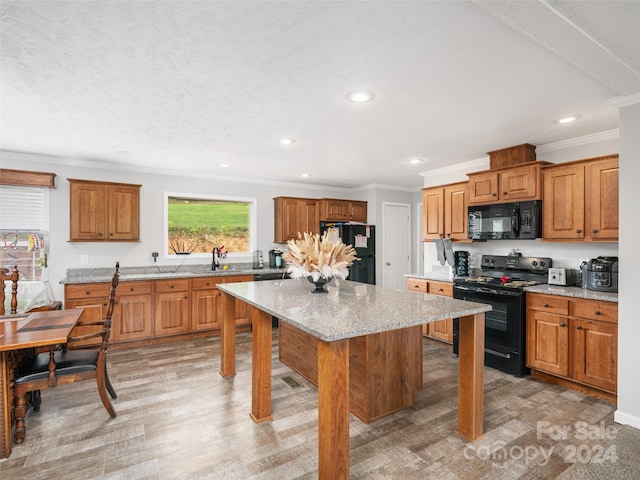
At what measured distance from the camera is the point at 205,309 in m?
4.81

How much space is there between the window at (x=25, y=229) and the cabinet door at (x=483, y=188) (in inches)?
212

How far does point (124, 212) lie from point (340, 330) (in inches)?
162

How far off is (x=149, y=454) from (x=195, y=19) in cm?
250

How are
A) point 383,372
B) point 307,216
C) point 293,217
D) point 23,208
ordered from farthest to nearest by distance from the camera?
point 307,216 < point 293,217 < point 23,208 < point 383,372

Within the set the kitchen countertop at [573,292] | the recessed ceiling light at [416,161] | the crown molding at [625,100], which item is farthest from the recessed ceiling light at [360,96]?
the kitchen countertop at [573,292]

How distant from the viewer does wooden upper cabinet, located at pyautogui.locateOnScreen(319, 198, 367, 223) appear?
6.17m

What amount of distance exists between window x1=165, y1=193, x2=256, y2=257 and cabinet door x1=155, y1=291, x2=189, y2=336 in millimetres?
862

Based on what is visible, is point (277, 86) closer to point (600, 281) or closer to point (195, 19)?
point (195, 19)

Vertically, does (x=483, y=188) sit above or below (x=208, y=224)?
above

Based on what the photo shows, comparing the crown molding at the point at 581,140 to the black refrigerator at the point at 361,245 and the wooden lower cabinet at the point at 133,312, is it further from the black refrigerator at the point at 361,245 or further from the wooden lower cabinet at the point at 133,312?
the wooden lower cabinet at the point at 133,312

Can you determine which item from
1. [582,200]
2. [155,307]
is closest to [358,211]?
[582,200]

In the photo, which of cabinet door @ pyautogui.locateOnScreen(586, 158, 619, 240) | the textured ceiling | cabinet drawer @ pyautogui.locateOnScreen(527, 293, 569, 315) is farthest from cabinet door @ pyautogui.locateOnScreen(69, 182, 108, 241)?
cabinet door @ pyautogui.locateOnScreen(586, 158, 619, 240)

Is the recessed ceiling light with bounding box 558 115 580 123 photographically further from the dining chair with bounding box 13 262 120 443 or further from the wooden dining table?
the wooden dining table

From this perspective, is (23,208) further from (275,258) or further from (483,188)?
(483,188)
